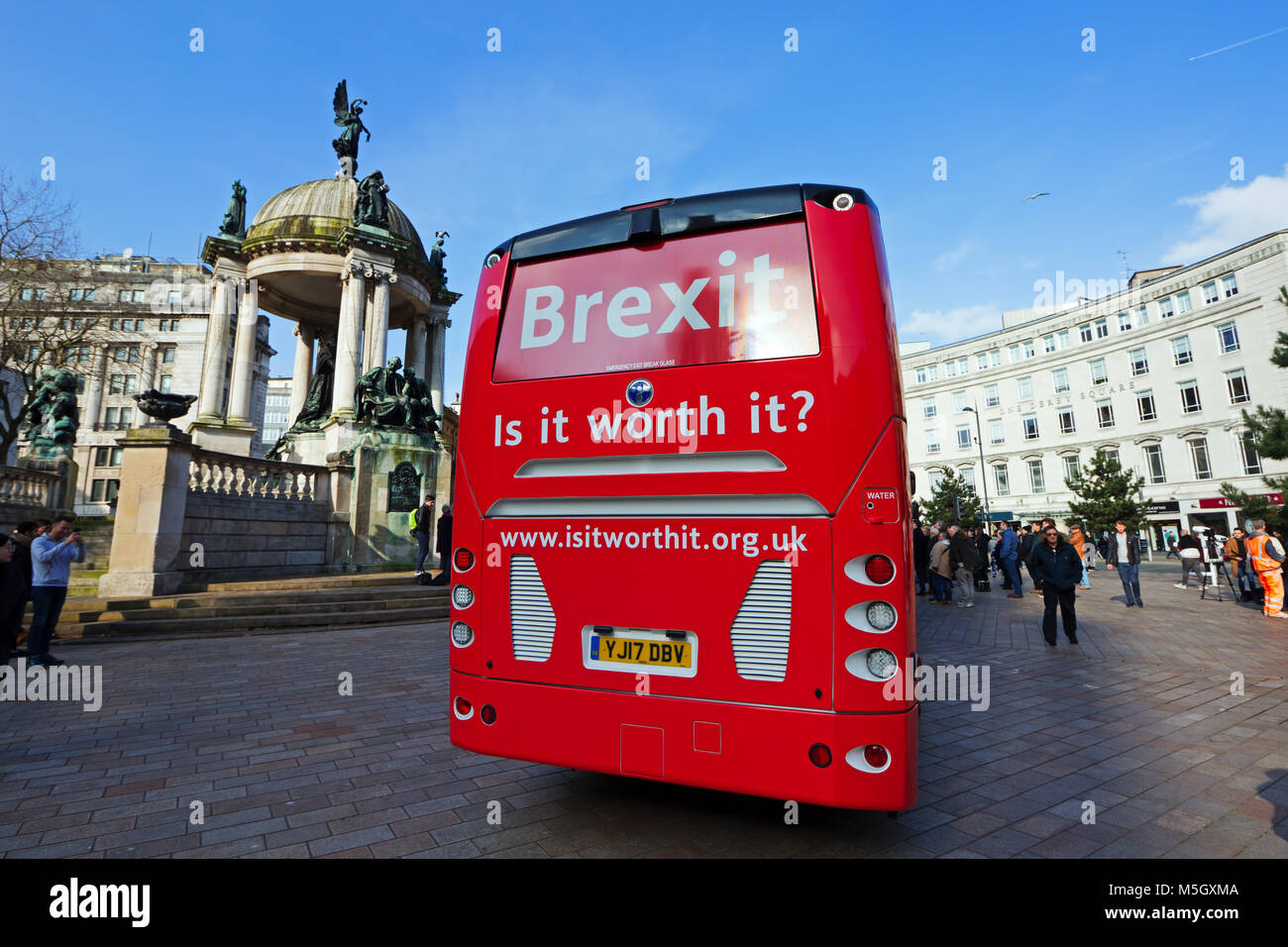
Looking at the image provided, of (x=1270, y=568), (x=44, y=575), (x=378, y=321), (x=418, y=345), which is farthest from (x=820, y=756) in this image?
(x=418, y=345)

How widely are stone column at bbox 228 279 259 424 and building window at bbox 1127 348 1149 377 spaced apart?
52541mm

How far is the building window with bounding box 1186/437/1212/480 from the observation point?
129 feet

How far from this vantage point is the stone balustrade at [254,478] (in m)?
13.7

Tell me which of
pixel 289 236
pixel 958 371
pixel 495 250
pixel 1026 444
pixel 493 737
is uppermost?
pixel 958 371

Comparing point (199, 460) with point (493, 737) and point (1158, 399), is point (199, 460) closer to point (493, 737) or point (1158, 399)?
point (493, 737)

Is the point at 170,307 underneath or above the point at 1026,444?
above

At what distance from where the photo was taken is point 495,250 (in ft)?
14.2

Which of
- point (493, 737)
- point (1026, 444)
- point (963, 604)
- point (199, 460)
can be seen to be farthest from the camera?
point (1026, 444)

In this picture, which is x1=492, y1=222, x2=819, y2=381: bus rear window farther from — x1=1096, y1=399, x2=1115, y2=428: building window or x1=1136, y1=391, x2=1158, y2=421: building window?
x1=1096, y1=399, x2=1115, y2=428: building window

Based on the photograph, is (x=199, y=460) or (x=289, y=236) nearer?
(x=199, y=460)

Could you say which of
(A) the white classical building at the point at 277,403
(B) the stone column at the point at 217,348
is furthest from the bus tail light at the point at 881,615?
(A) the white classical building at the point at 277,403

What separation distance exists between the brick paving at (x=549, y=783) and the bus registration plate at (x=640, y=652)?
3.27 feet
